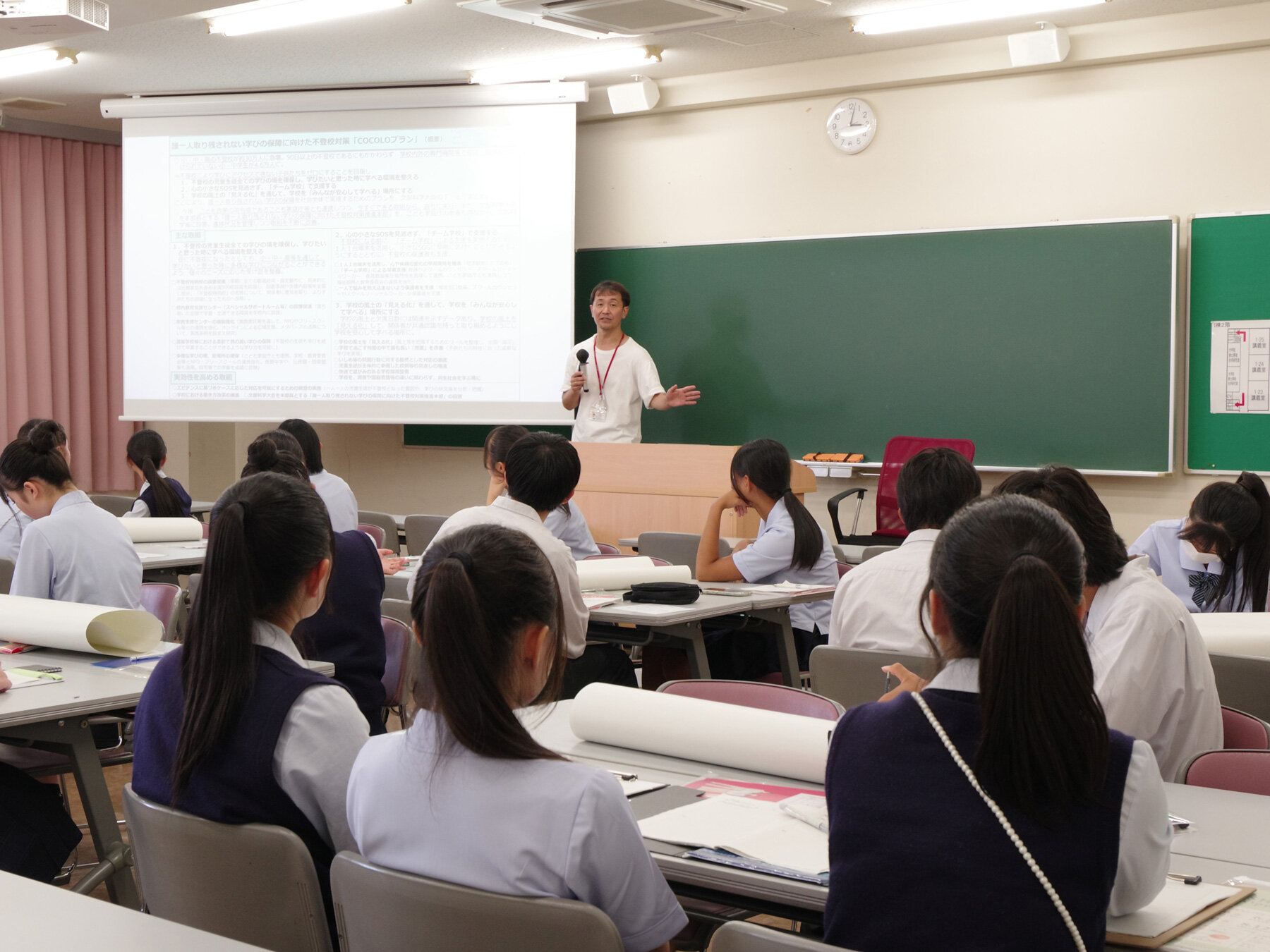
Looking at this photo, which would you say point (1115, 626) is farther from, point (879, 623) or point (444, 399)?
point (444, 399)

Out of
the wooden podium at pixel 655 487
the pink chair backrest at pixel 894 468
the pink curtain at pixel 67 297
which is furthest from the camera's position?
the pink curtain at pixel 67 297

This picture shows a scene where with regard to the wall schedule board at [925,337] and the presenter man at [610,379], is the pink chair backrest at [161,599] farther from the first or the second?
the wall schedule board at [925,337]

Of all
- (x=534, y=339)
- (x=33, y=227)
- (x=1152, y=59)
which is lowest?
(x=534, y=339)

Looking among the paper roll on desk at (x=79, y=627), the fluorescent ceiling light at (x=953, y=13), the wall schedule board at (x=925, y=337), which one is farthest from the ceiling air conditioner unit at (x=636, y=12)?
the paper roll on desk at (x=79, y=627)

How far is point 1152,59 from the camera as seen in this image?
5.96m

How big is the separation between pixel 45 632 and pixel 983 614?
2317 millimetres

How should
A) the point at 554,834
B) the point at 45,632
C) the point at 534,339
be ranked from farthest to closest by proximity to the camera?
the point at 534,339 → the point at 45,632 → the point at 554,834

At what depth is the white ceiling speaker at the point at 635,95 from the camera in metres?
7.22

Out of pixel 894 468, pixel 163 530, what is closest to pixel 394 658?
pixel 163 530

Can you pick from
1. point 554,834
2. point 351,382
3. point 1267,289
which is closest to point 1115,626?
point 554,834

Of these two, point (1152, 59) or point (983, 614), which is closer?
point (983, 614)

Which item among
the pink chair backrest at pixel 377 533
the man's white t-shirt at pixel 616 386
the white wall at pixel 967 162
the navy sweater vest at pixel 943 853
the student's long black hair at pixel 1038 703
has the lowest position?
the pink chair backrest at pixel 377 533

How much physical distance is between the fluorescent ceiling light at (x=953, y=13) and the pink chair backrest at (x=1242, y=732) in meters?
4.19

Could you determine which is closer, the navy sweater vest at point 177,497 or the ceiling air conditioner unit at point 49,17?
the ceiling air conditioner unit at point 49,17
